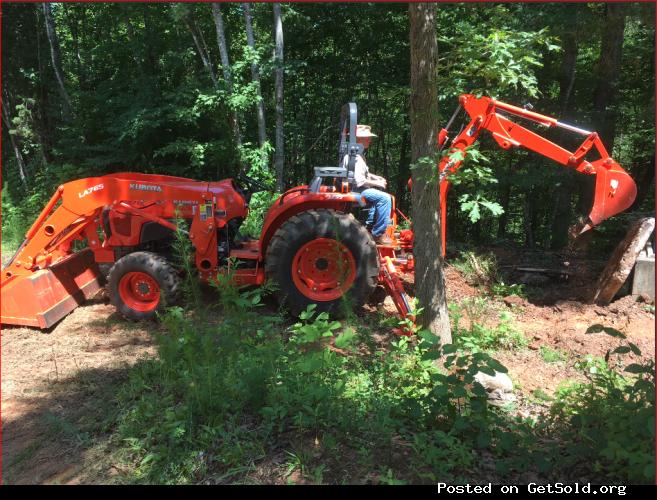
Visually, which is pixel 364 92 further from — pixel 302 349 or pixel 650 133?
pixel 302 349

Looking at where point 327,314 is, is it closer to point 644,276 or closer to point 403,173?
point 644,276

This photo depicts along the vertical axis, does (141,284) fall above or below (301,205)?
below

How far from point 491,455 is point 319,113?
11.1 metres

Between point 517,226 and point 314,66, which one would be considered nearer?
point 314,66

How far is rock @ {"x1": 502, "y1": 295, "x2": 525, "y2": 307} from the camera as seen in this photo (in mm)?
5859

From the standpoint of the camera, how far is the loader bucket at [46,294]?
4961 mm

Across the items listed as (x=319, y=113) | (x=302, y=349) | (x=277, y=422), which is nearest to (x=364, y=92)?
(x=319, y=113)

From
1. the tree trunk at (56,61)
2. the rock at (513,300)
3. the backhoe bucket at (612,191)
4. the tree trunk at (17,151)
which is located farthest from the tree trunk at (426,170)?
the tree trunk at (17,151)

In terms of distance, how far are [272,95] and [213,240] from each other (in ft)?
25.0

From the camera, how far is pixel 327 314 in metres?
3.02

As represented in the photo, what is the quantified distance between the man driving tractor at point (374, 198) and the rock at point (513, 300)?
5.63 ft

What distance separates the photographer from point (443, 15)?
960 centimetres

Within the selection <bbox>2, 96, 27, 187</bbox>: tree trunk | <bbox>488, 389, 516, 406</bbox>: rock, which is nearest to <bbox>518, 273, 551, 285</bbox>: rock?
<bbox>488, 389, 516, 406</bbox>: rock

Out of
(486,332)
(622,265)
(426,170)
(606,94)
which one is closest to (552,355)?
(486,332)
